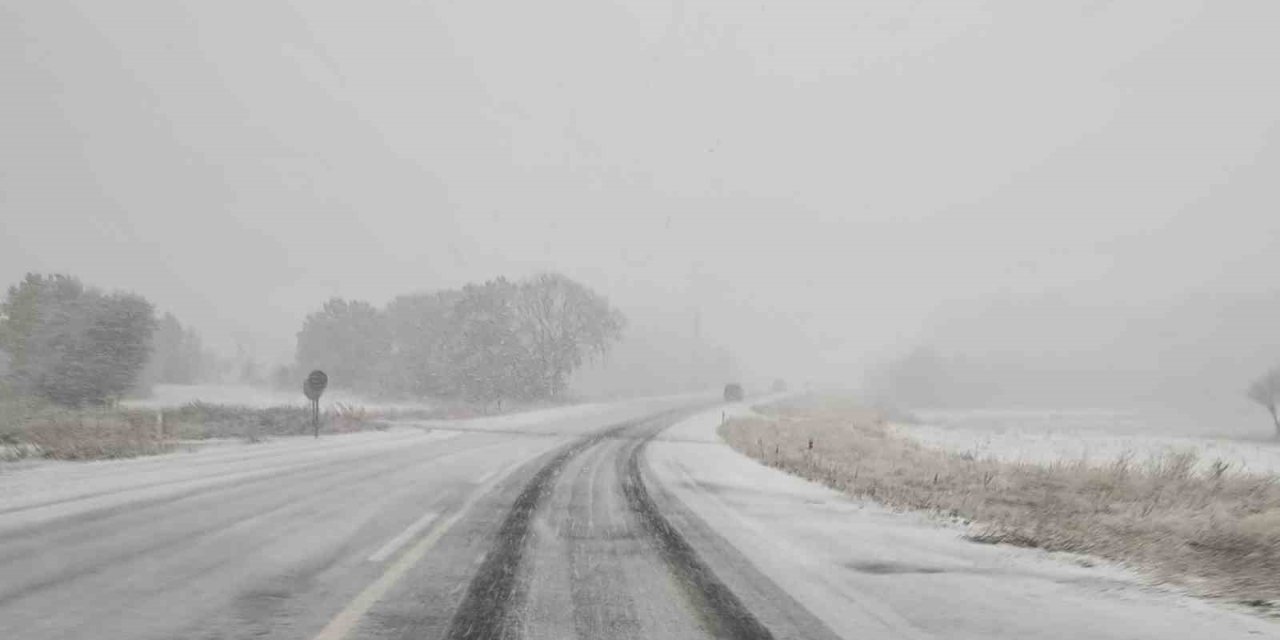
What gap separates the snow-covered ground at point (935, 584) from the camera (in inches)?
137

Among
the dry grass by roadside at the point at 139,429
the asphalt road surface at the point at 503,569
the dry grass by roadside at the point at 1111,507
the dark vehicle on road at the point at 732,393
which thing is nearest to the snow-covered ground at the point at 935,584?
the asphalt road surface at the point at 503,569

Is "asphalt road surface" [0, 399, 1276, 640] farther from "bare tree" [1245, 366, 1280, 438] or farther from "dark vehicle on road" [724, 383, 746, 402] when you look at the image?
"bare tree" [1245, 366, 1280, 438]

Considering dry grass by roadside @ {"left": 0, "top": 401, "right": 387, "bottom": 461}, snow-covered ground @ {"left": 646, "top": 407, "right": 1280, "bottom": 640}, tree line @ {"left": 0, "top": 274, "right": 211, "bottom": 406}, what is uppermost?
tree line @ {"left": 0, "top": 274, "right": 211, "bottom": 406}

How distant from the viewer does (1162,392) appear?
73500 millimetres

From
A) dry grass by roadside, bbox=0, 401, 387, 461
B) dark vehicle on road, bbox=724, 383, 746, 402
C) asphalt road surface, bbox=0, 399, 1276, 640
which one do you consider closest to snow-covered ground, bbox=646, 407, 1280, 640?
asphalt road surface, bbox=0, 399, 1276, 640

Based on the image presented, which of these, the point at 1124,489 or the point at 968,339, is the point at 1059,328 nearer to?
the point at 968,339

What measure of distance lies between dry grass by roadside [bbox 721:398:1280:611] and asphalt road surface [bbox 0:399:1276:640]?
70 cm

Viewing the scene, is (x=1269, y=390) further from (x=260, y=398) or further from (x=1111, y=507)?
(x=260, y=398)

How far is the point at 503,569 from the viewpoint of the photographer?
4.60m

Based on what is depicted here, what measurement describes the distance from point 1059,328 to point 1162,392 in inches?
1020

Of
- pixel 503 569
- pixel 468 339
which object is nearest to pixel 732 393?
pixel 468 339

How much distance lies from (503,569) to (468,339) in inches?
1486

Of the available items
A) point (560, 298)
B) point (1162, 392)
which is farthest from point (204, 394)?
Answer: point (1162, 392)

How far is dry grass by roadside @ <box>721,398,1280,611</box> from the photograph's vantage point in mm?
4930
